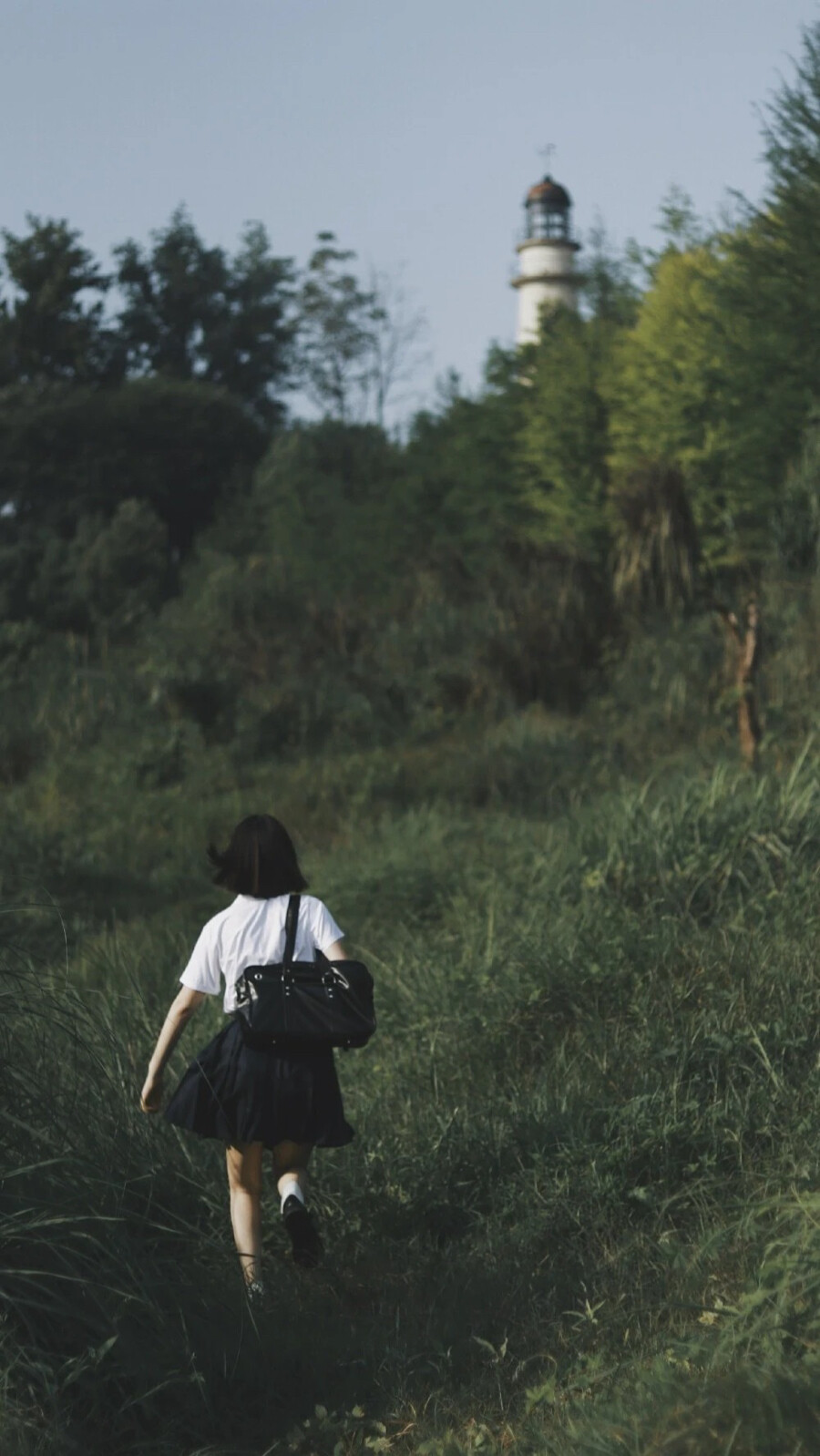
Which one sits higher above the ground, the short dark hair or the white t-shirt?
the short dark hair

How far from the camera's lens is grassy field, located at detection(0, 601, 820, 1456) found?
12.5ft

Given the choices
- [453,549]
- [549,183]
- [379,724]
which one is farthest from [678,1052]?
[549,183]

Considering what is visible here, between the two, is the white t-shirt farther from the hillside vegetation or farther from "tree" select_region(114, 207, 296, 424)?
"tree" select_region(114, 207, 296, 424)

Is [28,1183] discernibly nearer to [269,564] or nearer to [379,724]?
[379,724]

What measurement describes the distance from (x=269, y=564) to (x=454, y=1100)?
21538 millimetres

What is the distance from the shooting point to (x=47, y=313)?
3894 centimetres

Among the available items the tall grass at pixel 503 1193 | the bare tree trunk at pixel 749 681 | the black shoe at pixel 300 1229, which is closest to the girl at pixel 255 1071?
the black shoe at pixel 300 1229

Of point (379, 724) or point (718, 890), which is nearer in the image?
point (718, 890)

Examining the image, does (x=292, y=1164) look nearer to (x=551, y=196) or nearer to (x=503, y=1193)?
(x=503, y=1193)

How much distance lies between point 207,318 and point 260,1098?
40.1m

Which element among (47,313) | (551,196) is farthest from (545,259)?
(47,313)

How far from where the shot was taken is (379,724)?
734 inches

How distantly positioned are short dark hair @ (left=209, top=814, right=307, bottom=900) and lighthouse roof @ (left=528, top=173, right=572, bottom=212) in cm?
4460

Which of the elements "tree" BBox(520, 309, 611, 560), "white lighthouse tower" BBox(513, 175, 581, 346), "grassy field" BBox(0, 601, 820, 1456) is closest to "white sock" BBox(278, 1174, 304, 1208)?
"grassy field" BBox(0, 601, 820, 1456)
